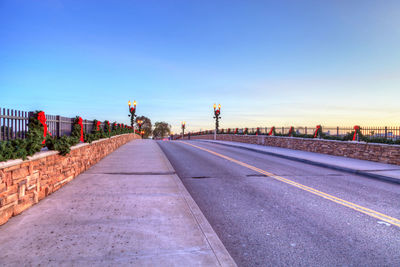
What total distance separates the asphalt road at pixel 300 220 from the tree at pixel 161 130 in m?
138

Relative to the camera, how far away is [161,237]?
3.52 metres

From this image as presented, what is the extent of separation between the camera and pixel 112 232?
12.0 ft

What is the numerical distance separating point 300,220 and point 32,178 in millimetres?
5591

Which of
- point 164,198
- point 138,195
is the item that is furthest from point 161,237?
point 138,195

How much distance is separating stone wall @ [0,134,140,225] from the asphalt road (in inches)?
141

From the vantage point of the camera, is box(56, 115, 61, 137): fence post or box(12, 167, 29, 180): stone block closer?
box(12, 167, 29, 180): stone block

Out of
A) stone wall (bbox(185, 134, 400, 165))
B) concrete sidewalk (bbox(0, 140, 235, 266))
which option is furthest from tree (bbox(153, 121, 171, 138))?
concrete sidewalk (bbox(0, 140, 235, 266))

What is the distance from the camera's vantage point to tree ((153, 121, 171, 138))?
14412 cm

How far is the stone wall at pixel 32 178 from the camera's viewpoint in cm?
409

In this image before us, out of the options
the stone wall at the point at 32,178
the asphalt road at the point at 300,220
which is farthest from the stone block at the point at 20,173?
the asphalt road at the point at 300,220

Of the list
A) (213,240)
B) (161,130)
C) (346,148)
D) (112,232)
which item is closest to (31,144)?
(112,232)

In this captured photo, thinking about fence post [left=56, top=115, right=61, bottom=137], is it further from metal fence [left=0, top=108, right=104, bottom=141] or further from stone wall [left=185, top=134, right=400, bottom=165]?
stone wall [left=185, top=134, right=400, bottom=165]

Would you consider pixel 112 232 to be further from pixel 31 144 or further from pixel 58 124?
pixel 58 124

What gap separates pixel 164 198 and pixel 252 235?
2358mm
